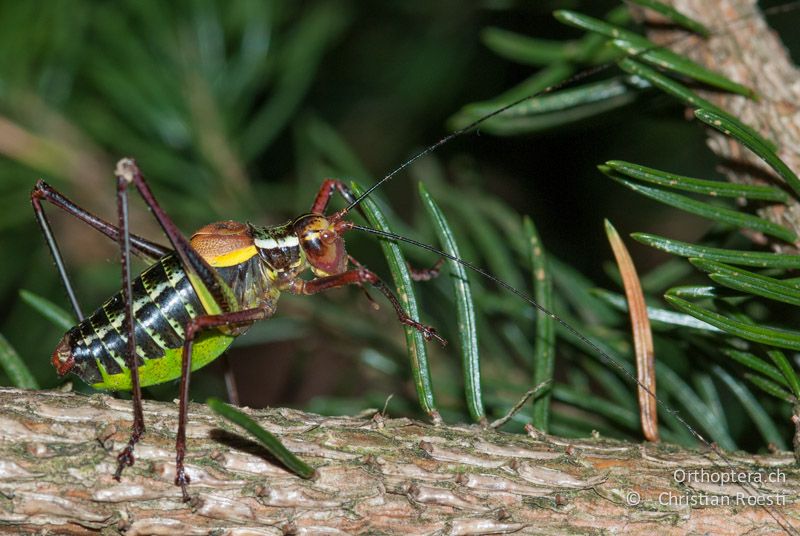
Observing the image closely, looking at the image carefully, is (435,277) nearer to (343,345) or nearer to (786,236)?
(343,345)

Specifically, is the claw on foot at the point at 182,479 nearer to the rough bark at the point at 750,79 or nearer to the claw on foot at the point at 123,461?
the claw on foot at the point at 123,461

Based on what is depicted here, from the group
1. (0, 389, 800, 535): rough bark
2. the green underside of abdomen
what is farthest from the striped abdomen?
(0, 389, 800, 535): rough bark

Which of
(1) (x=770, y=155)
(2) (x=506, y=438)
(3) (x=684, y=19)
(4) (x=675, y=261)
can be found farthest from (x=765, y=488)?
(3) (x=684, y=19)

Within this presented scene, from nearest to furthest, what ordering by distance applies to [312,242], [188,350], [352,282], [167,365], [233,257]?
[188,350]
[167,365]
[352,282]
[233,257]
[312,242]

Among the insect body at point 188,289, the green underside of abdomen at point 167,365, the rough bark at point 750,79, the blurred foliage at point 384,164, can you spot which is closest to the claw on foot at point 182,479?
the insect body at point 188,289

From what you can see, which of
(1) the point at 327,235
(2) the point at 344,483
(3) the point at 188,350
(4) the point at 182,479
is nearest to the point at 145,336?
(3) the point at 188,350

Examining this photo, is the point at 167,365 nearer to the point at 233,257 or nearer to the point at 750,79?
the point at 233,257
